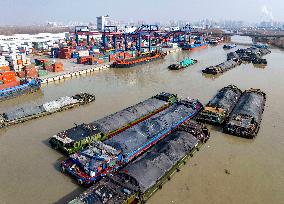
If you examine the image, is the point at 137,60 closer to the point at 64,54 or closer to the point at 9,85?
the point at 64,54

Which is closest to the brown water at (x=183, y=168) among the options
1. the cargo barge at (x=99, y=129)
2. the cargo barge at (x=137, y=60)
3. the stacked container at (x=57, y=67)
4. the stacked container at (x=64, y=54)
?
the cargo barge at (x=99, y=129)

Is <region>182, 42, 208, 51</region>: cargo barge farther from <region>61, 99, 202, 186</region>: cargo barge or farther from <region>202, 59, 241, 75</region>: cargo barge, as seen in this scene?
<region>61, 99, 202, 186</region>: cargo barge

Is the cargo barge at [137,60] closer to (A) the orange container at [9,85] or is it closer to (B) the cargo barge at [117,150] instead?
(A) the orange container at [9,85]

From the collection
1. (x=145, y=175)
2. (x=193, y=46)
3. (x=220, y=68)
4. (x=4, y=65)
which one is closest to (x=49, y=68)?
(x=4, y=65)

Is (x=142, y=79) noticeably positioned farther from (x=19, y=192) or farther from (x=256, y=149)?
(x=19, y=192)

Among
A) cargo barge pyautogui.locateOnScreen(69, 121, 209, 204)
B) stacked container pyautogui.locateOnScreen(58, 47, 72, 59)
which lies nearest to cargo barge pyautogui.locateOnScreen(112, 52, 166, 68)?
stacked container pyautogui.locateOnScreen(58, 47, 72, 59)
